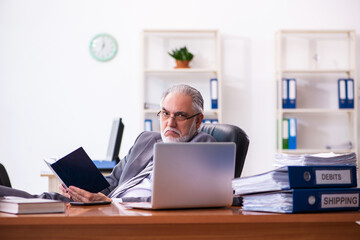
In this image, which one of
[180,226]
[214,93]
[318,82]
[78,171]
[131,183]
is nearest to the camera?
[180,226]

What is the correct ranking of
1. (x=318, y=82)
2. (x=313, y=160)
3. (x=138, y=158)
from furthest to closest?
(x=318, y=82)
(x=138, y=158)
(x=313, y=160)

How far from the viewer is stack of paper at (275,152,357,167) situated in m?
1.57

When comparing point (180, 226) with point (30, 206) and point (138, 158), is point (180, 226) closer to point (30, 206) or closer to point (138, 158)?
point (30, 206)

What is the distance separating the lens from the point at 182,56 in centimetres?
549

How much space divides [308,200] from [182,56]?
4.08 meters

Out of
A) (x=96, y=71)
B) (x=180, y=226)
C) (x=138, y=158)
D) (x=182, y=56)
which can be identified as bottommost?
(x=180, y=226)

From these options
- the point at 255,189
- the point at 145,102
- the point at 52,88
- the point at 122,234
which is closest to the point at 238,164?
the point at 255,189

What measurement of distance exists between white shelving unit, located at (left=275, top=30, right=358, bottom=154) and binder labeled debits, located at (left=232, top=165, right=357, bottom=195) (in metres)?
4.15

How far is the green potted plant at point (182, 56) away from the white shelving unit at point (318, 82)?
96cm

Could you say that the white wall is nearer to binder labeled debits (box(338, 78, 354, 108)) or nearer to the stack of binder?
binder labeled debits (box(338, 78, 354, 108))

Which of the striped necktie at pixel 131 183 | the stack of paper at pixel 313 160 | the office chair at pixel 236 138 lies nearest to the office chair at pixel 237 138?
the office chair at pixel 236 138

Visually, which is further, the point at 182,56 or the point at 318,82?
the point at 318,82

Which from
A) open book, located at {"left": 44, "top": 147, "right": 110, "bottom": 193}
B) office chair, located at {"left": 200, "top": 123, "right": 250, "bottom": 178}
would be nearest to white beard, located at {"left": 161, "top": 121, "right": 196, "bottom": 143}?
office chair, located at {"left": 200, "top": 123, "right": 250, "bottom": 178}

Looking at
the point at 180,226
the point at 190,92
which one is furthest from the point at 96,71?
the point at 180,226
